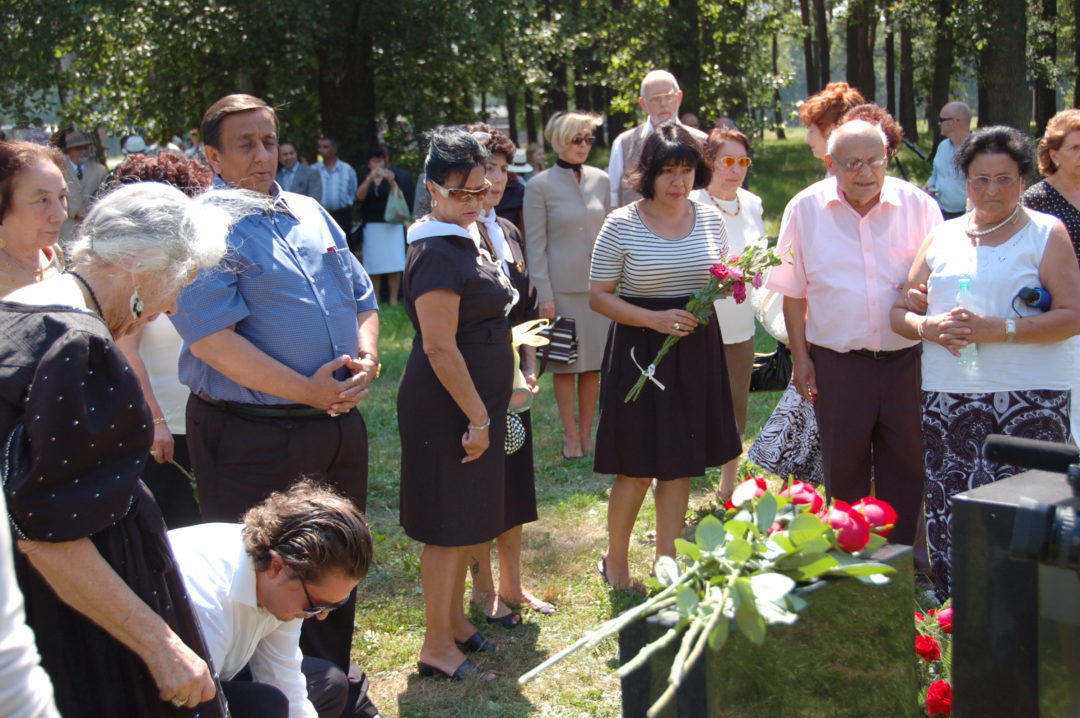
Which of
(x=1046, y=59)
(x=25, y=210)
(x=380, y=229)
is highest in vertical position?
(x=1046, y=59)

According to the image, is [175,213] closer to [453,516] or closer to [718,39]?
[453,516]

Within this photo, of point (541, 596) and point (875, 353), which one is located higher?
point (875, 353)

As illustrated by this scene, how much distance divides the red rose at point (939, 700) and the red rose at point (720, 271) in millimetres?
2202

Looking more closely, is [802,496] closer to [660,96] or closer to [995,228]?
[995,228]

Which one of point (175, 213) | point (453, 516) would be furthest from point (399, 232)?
point (175, 213)

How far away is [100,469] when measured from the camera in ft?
7.14

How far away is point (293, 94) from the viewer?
15750 millimetres

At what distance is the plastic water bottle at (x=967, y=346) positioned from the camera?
385 centimetres

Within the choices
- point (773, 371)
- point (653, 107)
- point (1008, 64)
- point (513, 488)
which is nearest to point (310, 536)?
point (513, 488)

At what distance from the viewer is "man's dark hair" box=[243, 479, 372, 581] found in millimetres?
2650

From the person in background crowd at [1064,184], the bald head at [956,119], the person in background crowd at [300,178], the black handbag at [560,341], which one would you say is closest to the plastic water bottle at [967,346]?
the person in background crowd at [1064,184]

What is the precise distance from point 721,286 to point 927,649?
80.9 inches

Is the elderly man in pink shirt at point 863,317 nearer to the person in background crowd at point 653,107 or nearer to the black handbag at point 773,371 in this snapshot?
the black handbag at point 773,371

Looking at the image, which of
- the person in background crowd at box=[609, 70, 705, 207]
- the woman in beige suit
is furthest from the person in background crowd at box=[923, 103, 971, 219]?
the woman in beige suit
